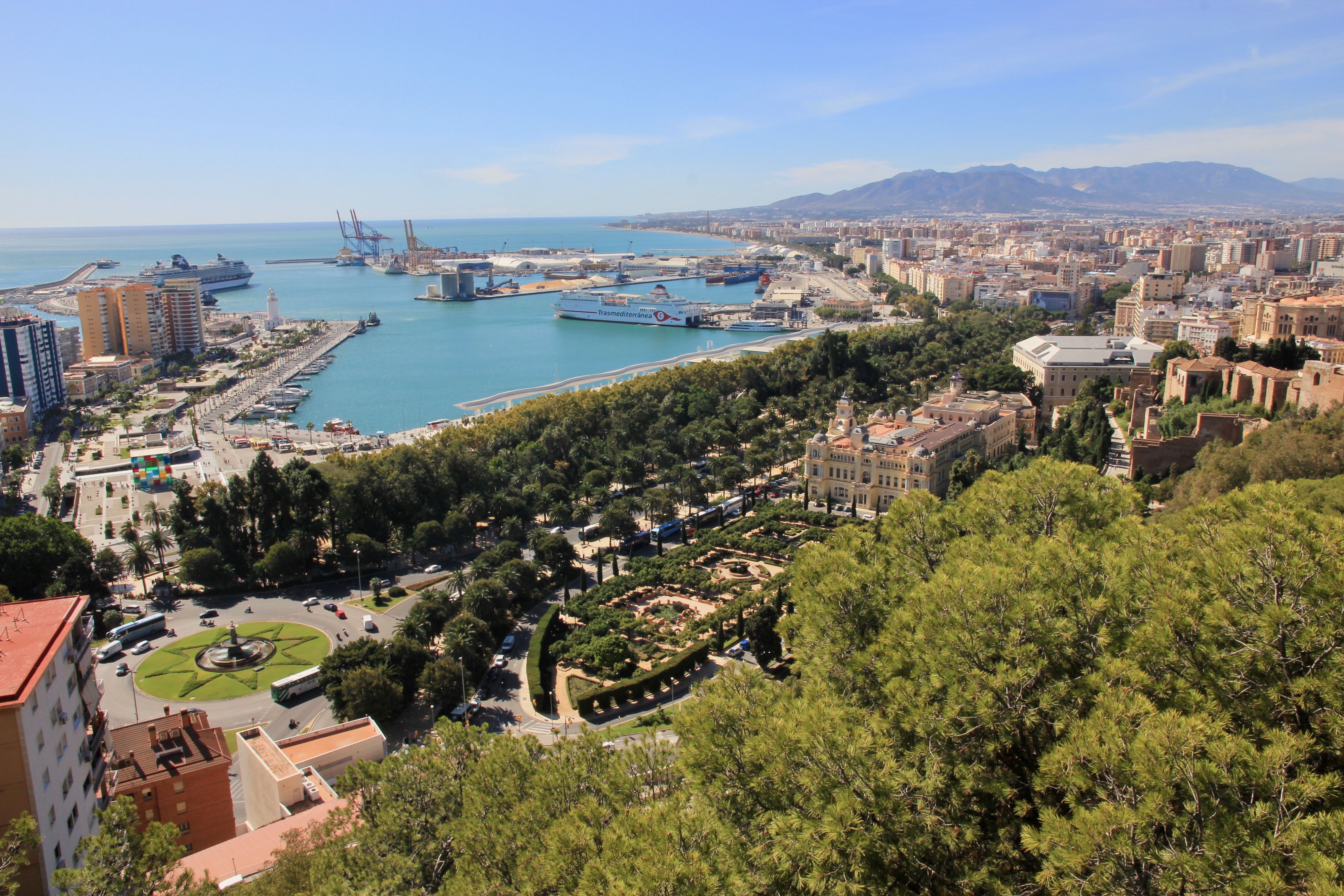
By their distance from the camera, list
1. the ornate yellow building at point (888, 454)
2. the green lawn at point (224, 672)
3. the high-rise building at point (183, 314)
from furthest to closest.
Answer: the high-rise building at point (183, 314), the ornate yellow building at point (888, 454), the green lawn at point (224, 672)

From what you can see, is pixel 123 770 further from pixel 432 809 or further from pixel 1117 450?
pixel 1117 450

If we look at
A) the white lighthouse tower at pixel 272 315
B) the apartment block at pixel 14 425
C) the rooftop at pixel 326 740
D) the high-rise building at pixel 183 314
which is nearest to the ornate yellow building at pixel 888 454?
the rooftop at pixel 326 740

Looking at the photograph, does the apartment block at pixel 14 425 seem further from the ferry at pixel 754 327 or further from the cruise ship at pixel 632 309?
the ferry at pixel 754 327

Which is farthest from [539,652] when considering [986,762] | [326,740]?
[986,762]

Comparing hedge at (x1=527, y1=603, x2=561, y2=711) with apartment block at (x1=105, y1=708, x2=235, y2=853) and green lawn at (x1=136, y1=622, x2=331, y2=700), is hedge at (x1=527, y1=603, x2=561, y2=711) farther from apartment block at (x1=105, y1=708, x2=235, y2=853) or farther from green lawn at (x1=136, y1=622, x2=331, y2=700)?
apartment block at (x1=105, y1=708, x2=235, y2=853)

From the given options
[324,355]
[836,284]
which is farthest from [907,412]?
[836,284]
